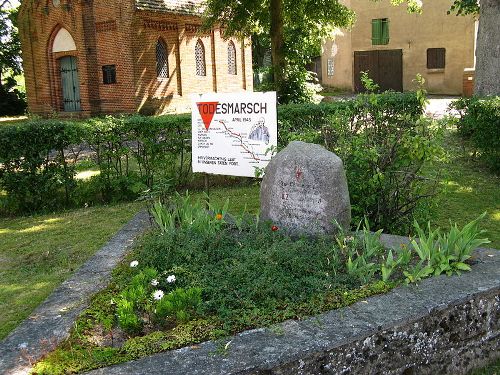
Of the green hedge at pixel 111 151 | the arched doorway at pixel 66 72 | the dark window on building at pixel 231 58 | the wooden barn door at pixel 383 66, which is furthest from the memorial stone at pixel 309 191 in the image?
the wooden barn door at pixel 383 66

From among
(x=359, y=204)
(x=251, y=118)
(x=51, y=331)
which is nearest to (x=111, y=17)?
(x=251, y=118)

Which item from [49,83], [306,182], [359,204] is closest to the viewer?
[306,182]

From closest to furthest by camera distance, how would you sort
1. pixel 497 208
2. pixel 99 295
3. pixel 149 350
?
pixel 149 350 → pixel 99 295 → pixel 497 208

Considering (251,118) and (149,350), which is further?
(251,118)

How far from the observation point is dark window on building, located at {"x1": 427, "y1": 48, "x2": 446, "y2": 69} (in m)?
31.0

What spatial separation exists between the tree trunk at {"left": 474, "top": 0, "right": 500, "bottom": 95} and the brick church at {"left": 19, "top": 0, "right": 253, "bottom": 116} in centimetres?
1410

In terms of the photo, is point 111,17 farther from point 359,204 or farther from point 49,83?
point 359,204

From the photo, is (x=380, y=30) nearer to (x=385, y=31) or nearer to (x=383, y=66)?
(x=385, y=31)

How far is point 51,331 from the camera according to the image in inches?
161

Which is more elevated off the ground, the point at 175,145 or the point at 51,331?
the point at 175,145

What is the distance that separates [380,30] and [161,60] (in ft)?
46.1

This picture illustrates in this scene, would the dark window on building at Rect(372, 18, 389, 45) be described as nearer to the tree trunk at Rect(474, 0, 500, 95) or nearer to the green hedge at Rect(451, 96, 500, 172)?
the tree trunk at Rect(474, 0, 500, 95)

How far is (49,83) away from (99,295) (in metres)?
25.4

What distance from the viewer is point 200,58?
28812mm
